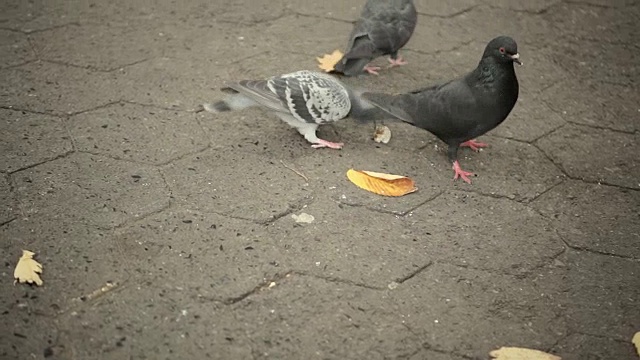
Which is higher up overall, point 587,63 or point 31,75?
point 587,63

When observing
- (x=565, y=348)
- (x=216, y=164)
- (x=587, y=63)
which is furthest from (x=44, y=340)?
(x=587, y=63)

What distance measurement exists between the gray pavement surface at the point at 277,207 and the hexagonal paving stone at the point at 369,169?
0.04ft

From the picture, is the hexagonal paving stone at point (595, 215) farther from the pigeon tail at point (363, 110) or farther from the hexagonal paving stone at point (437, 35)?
the hexagonal paving stone at point (437, 35)

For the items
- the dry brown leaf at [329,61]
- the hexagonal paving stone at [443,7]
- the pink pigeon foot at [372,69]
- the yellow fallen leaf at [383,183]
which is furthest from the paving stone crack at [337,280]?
the hexagonal paving stone at [443,7]

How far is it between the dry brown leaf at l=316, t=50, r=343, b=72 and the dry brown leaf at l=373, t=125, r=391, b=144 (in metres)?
0.71

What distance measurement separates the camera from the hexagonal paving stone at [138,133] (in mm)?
3910

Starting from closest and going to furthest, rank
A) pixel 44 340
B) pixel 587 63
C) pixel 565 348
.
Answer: pixel 44 340 < pixel 565 348 < pixel 587 63

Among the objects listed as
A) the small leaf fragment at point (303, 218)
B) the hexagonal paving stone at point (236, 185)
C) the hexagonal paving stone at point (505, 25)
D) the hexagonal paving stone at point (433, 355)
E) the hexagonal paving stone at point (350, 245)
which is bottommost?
the hexagonal paving stone at point (236, 185)

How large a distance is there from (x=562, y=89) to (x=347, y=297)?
2.60m

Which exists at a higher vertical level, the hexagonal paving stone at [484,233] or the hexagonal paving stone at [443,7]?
the hexagonal paving stone at [443,7]

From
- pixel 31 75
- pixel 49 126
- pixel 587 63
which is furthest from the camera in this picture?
pixel 587 63

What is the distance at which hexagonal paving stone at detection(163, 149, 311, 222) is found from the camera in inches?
141

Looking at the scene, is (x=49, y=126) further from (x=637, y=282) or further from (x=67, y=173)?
(x=637, y=282)

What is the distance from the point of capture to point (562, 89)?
16.0 ft
